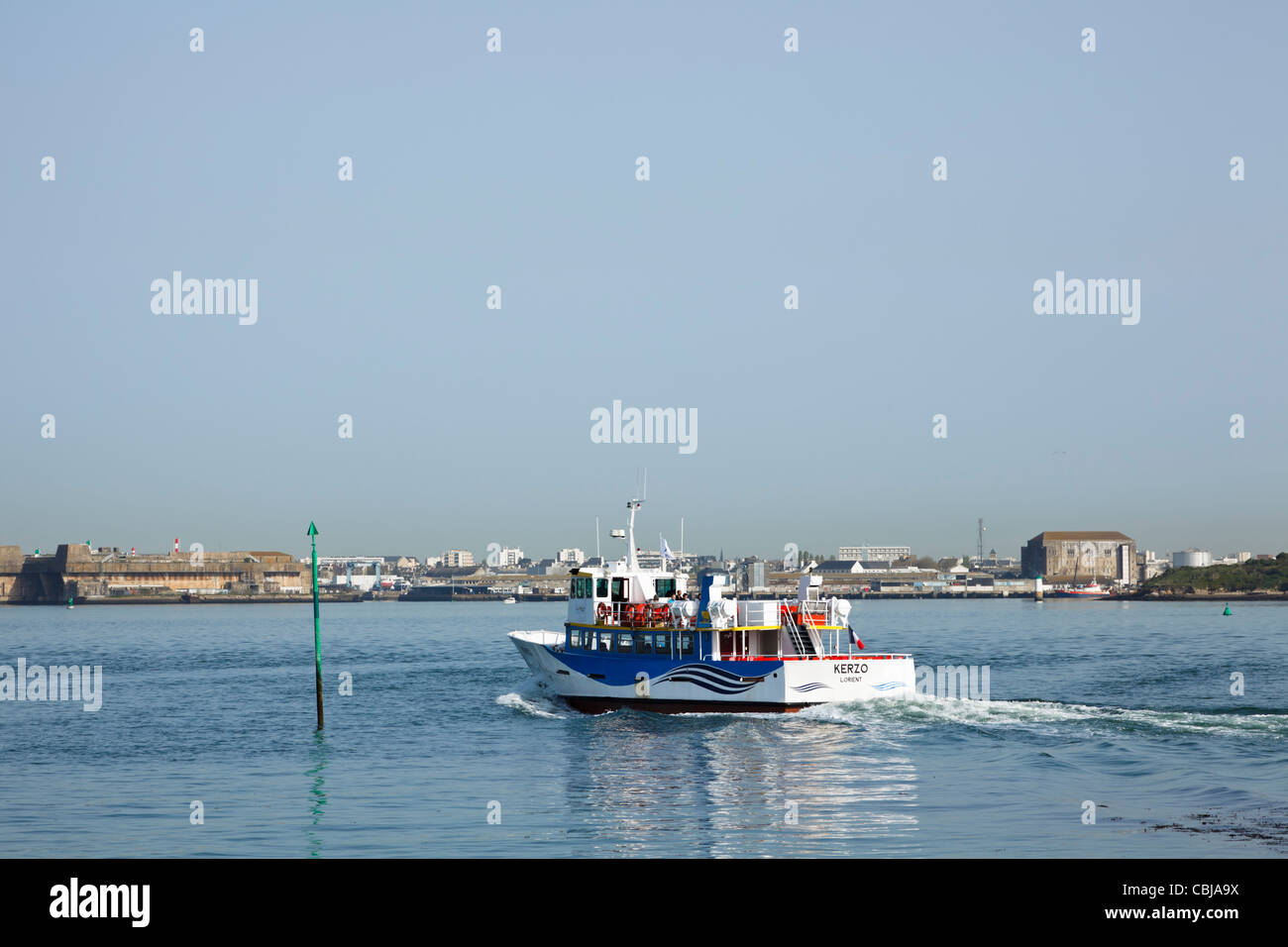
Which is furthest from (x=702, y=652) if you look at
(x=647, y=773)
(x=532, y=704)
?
(x=647, y=773)

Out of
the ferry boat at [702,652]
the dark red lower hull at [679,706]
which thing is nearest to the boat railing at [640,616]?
the ferry boat at [702,652]

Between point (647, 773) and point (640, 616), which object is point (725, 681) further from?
point (647, 773)

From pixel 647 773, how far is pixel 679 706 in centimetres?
1406

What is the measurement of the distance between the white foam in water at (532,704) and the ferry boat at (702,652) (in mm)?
1088

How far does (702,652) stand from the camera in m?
56.8

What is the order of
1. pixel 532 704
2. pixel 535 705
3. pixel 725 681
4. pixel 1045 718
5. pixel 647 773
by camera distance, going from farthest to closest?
pixel 532 704, pixel 535 705, pixel 725 681, pixel 1045 718, pixel 647 773

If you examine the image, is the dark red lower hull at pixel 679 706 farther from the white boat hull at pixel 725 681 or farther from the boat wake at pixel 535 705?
the boat wake at pixel 535 705
